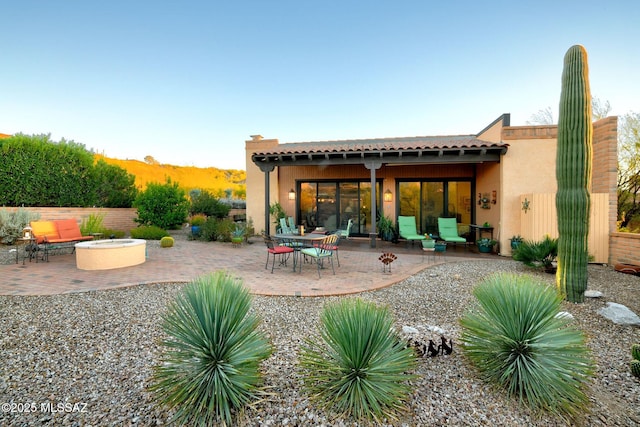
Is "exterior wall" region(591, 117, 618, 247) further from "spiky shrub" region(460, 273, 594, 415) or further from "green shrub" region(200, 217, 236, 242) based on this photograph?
"green shrub" region(200, 217, 236, 242)

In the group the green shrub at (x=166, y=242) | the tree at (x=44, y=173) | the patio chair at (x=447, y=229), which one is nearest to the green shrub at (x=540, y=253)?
the patio chair at (x=447, y=229)

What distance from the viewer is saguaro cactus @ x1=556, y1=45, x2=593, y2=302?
4156 millimetres

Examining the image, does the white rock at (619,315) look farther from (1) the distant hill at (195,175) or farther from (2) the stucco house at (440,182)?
(1) the distant hill at (195,175)

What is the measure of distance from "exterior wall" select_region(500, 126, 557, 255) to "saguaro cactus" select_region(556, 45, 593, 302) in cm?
439

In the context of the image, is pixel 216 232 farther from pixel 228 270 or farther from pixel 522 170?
pixel 522 170

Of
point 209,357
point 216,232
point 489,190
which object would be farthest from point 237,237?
point 489,190

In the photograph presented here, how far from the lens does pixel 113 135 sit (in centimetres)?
1634

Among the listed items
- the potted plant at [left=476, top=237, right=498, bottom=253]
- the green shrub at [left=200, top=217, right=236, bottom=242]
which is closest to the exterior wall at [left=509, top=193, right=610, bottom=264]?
the potted plant at [left=476, top=237, right=498, bottom=253]

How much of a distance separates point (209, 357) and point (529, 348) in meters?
2.41

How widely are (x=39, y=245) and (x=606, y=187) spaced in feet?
47.1

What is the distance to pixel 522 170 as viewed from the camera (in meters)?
8.41

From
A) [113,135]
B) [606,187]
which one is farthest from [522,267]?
[113,135]

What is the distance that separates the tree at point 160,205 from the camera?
11.7 m

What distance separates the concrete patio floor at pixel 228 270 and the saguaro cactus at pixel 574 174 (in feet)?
8.64
